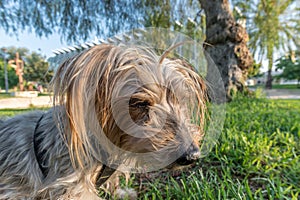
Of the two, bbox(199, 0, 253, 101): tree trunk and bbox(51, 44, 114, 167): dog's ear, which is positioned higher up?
bbox(199, 0, 253, 101): tree trunk

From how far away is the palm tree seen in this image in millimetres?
26172

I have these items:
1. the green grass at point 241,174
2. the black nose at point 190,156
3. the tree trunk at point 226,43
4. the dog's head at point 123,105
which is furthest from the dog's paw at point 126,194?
the tree trunk at point 226,43

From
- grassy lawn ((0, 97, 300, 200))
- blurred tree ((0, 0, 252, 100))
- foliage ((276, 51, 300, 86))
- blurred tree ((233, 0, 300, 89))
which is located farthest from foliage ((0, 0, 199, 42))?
foliage ((276, 51, 300, 86))

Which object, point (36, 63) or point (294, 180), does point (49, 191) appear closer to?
A: point (294, 180)

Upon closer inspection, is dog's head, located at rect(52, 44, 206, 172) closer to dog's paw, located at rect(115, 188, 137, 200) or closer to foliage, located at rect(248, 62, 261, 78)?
dog's paw, located at rect(115, 188, 137, 200)

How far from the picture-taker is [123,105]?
5.16ft

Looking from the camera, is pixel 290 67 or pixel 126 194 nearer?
pixel 126 194

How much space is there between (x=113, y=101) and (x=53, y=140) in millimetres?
592

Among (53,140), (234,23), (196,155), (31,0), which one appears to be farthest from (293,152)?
(31,0)

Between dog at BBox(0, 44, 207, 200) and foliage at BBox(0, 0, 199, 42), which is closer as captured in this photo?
dog at BBox(0, 44, 207, 200)

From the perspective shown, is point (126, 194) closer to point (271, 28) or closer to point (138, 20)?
point (138, 20)

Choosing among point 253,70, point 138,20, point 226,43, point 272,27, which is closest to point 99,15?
point 138,20

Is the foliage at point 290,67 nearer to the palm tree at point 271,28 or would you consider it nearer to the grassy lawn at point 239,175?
the palm tree at point 271,28

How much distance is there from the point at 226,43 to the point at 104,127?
24.3 ft
